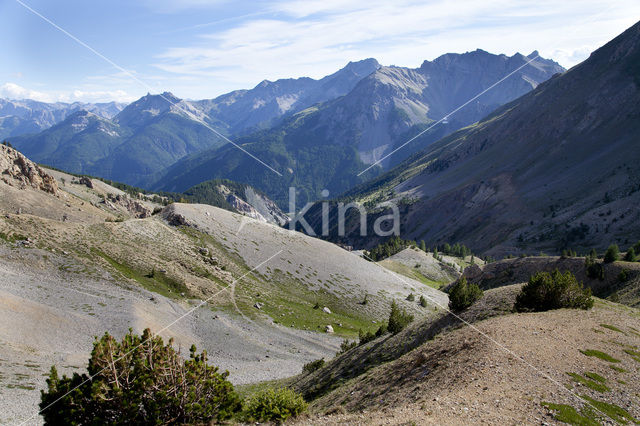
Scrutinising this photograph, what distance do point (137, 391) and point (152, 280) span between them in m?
48.4

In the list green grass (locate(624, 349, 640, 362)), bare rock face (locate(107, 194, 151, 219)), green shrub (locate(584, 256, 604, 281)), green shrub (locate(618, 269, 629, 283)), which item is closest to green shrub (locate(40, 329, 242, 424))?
green grass (locate(624, 349, 640, 362))

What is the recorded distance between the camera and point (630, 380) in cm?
1941

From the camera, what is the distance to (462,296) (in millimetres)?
31719

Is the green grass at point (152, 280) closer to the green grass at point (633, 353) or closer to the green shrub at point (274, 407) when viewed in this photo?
the green shrub at point (274, 407)

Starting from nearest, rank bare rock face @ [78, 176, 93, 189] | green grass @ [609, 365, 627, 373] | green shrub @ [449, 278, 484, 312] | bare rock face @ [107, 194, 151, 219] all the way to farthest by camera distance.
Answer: green grass @ [609, 365, 627, 373]
green shrub @ [449, 278, 484, 312]
bare rock face @ [107, 194, 151, 219]
bare rock face @ [78, 176, 93, 189]

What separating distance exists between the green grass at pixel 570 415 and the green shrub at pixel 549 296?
1327 cm

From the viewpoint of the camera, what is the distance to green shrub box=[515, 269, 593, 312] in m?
29.1

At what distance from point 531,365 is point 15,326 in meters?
48.6

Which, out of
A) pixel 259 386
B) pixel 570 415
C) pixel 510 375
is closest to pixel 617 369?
pixel 510 375

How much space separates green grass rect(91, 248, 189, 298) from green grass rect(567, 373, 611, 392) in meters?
55.8

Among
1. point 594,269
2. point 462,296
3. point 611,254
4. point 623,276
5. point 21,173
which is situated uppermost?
point 21,173

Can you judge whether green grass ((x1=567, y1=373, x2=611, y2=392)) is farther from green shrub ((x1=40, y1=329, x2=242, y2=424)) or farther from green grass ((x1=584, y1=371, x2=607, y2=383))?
green shrub ((x1=40, y1=329, x2=242, y2=424))

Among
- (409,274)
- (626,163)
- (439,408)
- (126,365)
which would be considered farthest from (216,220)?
(626,163)

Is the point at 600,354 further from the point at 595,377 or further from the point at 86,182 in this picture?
the point at 86,182
